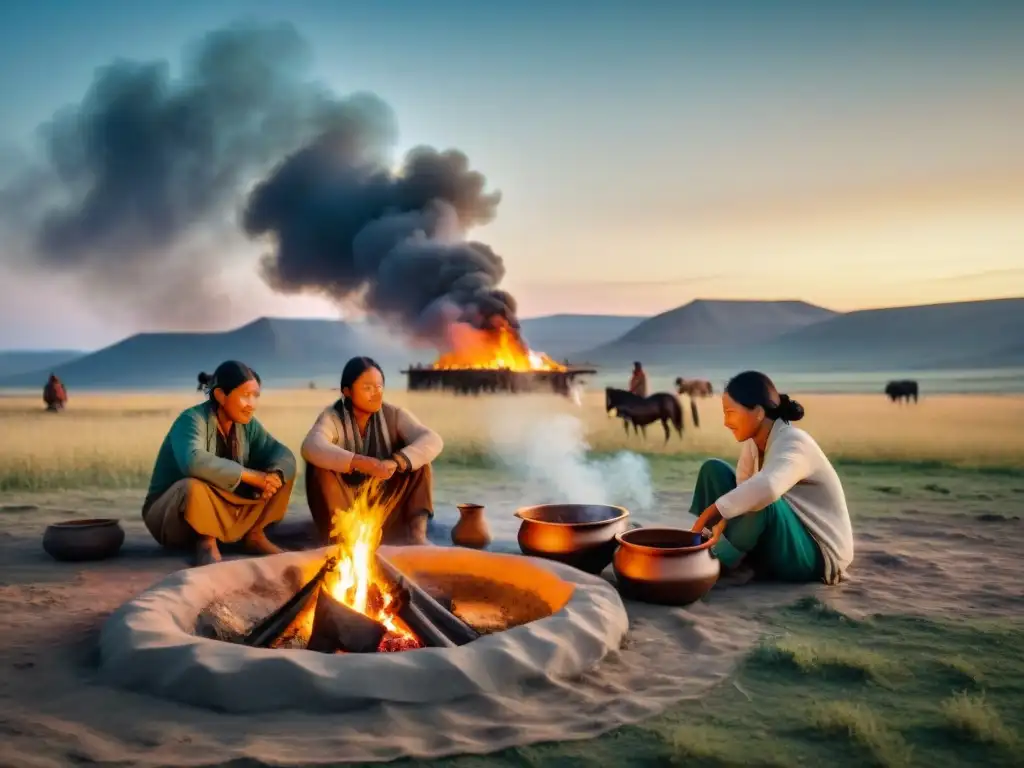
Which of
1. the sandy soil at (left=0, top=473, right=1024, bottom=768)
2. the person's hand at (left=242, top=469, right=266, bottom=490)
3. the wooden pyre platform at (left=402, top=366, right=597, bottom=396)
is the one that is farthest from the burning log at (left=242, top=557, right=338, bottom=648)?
the wooden pyre platform at (left=402, top=366, right=597, bottom=396)

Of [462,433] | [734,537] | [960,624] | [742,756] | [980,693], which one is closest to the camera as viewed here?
[742,756]

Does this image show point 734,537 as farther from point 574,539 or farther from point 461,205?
point 461,205

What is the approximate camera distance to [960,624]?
3.79 meters

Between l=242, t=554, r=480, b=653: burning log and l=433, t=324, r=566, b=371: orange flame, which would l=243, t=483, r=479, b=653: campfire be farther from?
l=433, t=324, r=566, b=371: orange flame

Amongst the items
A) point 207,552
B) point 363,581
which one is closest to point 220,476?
point 207,552

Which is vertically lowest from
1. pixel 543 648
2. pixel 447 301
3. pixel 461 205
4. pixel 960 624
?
pixel 960 624

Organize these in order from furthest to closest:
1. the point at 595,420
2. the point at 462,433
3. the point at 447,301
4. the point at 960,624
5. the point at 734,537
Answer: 1. the point at 447,301
2. the point at 595,420
3. the point at 462,433
4. the point at 734,537
5. the point at 960,624

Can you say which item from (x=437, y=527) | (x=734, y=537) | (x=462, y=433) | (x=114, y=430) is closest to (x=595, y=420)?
(x=462, y=433)

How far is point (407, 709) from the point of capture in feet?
8.86

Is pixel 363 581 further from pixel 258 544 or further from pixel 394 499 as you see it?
pixel 258 544

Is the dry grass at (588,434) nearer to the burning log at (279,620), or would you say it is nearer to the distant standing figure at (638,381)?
the distant standing figure at (638,381)

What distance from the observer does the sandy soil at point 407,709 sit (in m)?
2.50

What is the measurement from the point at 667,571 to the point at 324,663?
6.14 feet

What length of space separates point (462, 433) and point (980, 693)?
10747 millimetres
